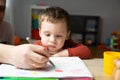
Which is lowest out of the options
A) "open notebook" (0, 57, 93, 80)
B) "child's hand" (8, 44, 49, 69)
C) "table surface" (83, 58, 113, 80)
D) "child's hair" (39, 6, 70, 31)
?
"table surface" (83, 58, 113, 80)

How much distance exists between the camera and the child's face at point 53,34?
3.11 ft

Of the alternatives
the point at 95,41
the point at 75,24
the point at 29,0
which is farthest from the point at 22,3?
the point at 95,41

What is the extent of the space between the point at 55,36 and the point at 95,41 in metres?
2.11

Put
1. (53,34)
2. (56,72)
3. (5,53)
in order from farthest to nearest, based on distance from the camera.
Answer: (53,34)
(5,53)
(56,72)

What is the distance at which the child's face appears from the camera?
0.95 m

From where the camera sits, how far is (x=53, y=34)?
0.96m

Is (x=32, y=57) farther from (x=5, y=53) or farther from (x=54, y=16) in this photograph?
(x=54, y=16)

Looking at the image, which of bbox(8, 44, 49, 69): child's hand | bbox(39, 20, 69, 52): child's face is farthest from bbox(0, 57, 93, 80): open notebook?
bbox(39, 20, 69, 52): child's face

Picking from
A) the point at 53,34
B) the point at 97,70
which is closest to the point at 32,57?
the point at 97,70

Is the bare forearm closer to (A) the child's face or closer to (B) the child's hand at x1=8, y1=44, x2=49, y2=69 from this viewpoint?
(B) the child's hand at x1=8, y1=44, x2=49, y2=69

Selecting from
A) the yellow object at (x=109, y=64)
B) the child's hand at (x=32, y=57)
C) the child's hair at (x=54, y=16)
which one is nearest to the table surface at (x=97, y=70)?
the yellow object at (x=109, y=64)

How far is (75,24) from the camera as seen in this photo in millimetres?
3023

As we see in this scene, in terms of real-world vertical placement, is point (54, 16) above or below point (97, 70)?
above

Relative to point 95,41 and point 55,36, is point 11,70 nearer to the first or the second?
point 55,36
